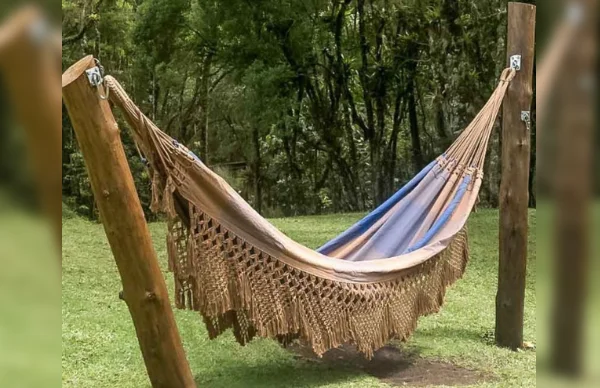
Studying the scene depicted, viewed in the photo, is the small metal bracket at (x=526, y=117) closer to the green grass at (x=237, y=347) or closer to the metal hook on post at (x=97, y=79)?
the green grass at (x=237, y=347)

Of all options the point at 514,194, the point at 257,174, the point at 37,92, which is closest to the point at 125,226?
the point at 37,92

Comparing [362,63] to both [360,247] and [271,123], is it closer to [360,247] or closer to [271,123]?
[271,123]

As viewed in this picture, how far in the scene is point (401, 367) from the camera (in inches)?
82.8

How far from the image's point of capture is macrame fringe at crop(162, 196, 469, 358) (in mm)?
1613

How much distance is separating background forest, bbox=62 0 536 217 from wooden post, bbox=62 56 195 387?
13.9ft

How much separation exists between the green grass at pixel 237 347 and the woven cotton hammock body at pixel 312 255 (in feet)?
0.78

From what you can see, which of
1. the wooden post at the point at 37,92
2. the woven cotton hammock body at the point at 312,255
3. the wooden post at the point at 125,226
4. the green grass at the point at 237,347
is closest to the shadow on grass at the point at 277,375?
the green grass at the point at 237,347

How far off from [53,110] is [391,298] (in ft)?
5.31

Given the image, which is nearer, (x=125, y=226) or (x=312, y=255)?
(x=125, y=226)

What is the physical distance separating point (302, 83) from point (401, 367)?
4.75 meters

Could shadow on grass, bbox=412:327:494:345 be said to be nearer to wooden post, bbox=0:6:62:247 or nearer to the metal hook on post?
the metal hook on post

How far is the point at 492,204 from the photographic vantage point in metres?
5.33

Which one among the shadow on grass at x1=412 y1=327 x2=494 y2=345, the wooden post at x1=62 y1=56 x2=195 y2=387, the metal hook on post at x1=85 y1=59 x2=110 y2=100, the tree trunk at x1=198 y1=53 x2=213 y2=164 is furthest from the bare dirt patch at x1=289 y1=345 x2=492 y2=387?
the tree trunk at x1=198 y1=53 x2=213 y2=164

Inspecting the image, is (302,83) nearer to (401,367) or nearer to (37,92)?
(401,367)
